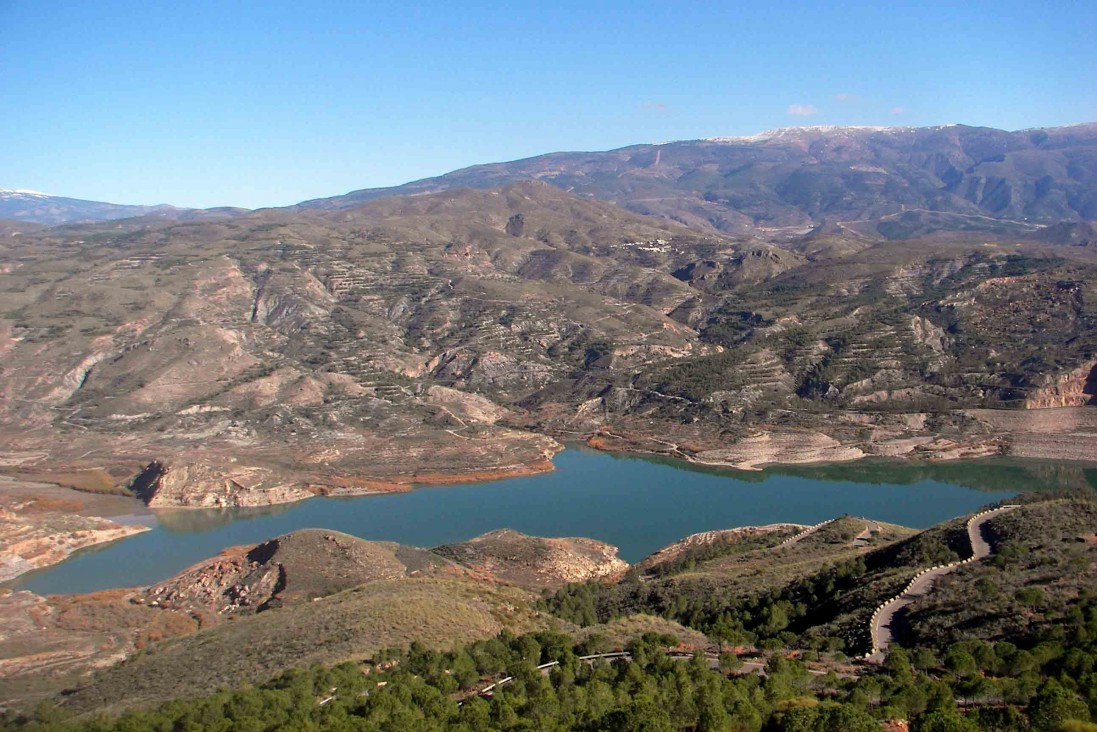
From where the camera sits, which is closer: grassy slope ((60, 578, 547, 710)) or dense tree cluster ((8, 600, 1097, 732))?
dense tree cluster ((8, 600, 1097, 732))

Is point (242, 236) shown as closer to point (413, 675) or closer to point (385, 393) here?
point (385, 393)

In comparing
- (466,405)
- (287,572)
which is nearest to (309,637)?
(287,572)

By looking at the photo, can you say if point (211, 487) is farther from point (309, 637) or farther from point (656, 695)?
point (656, 695)

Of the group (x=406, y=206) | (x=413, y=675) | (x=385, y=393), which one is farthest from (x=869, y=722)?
(x=406, y=206)

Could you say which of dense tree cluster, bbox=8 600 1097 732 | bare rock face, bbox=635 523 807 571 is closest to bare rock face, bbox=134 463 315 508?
bare rock face, bbox=635 523 807 571

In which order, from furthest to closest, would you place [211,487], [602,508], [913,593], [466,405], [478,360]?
[478,360] < [466,405] < [211,487] < [602,508] < [913,593]

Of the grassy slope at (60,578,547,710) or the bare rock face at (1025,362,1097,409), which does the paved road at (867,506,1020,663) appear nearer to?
the grassy slope at (60,578,547,710)

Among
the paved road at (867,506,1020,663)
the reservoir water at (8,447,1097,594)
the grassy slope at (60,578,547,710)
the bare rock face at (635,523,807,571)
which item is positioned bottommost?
the reservoir water at (8,447,1097,594)
